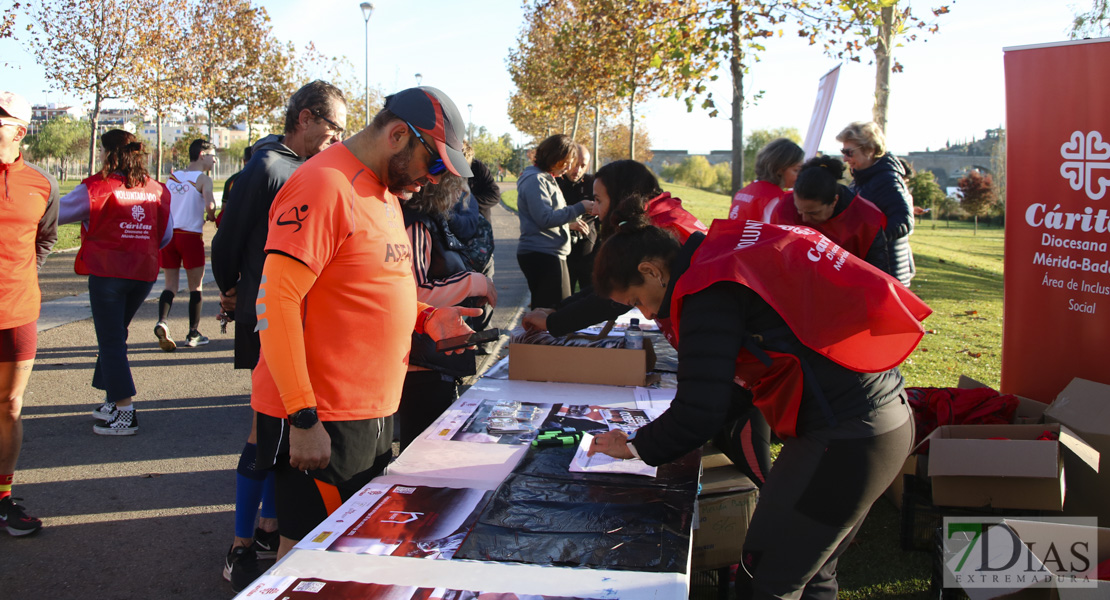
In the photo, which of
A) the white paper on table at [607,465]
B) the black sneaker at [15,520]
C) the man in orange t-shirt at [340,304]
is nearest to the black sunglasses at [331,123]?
the man in orange t-shirt at [340,304]

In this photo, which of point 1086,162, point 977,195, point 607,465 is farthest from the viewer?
point 977,195

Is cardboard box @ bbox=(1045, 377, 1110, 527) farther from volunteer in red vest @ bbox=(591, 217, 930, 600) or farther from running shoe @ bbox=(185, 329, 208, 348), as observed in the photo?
running shoe @ bbox=(185, 329, 208, 348)

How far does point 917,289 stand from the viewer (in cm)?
1180

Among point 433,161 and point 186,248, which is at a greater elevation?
point 433,161

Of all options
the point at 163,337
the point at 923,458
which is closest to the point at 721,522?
the point at 923,458

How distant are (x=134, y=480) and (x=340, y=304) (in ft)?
9.00

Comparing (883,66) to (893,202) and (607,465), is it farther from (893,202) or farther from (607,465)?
(607,465)

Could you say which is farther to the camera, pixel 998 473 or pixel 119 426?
pixel 119 426

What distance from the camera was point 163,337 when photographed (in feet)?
21.3

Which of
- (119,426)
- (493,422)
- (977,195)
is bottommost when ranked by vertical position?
(119,426)

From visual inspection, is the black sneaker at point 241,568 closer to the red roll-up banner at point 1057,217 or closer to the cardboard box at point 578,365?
the cardboard box at point 578,365

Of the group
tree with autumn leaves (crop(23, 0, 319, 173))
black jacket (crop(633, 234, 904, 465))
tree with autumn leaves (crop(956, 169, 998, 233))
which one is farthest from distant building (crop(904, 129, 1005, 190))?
black jacket (crop(633, 234, 904, 465))

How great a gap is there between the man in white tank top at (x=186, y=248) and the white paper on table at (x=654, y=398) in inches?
193

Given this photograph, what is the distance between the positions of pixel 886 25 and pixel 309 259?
23.7 ft
